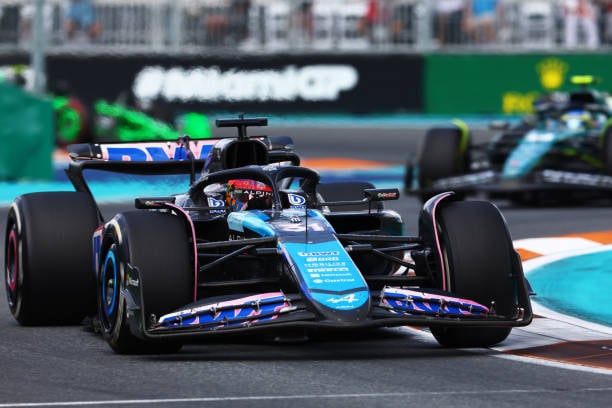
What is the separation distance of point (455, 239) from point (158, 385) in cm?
206

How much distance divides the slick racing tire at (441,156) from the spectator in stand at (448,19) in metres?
12.5

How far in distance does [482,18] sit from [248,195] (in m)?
22.3

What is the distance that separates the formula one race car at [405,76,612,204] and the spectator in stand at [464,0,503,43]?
11.9 m

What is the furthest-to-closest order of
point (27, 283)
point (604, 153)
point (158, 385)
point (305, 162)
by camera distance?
1. point (305, 162)
2. point (604, 153)
3. point (27, 283)
4. point (158, 385)

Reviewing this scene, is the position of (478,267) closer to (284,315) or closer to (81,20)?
(284,315)

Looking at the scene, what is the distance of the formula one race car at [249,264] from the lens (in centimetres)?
804

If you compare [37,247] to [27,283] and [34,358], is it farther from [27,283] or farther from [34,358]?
[34,358]

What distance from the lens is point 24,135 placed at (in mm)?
20812

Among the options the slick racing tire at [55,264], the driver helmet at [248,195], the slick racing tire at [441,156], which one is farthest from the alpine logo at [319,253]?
the slick racing tire at [441,156]

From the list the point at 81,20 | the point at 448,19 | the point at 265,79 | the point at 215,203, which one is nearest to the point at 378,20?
the point at 448,19

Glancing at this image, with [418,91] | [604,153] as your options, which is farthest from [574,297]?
[418,91]

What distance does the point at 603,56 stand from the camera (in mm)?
30984

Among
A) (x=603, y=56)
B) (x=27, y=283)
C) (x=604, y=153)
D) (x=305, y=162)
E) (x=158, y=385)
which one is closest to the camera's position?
(x=158, y=385)

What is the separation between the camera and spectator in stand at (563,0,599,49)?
30.9 m
